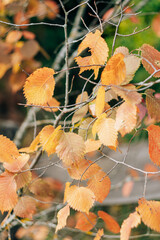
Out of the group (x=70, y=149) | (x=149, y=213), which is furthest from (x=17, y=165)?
(x=149, y=213)

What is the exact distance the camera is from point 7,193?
0.58 meters

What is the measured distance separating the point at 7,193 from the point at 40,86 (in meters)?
0.24

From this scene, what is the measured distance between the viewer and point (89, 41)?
572 mm

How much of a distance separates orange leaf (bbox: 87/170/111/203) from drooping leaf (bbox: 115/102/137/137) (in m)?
0.19

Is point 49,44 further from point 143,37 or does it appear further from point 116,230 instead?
point 116,230

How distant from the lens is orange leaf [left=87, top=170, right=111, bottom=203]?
1.98 feet

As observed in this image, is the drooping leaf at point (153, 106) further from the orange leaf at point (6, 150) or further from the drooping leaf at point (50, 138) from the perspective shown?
the orange leaf at point (6, 150)

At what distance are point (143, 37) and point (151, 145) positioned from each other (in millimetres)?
1340

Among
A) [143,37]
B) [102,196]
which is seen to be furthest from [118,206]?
[102,196]

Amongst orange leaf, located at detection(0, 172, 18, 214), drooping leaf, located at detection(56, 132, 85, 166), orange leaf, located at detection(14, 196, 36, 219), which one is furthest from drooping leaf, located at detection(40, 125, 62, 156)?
orange leaf, located at detection(14, 196, 36, 219)

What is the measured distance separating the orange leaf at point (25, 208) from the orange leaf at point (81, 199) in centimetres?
23

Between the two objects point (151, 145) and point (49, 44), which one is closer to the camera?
point (151, 145)

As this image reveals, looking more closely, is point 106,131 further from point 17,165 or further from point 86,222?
point 86,222

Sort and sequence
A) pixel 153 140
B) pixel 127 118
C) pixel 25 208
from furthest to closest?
pixel 25 208, pixel 153 140, pixel 127 118
